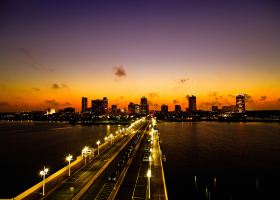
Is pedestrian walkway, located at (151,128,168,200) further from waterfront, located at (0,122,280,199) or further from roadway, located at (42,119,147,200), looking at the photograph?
roadway, located at (42,119,147,200)

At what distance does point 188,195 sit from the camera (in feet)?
133

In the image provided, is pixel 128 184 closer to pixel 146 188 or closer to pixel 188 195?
pixel 146 188

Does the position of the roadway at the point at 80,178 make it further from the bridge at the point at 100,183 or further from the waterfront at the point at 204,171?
the waterfront at the point at 204,171

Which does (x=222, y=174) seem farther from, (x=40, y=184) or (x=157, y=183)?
(x=40, y=184)

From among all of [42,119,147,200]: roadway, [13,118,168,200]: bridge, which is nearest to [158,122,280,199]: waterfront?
[13,118,168,200]: bridge

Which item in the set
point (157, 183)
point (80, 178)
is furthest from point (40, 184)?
point (157, 183)

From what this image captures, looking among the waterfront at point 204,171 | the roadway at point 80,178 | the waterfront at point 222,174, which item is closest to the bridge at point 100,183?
the roadway at point 80,178

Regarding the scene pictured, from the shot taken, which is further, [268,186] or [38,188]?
[268,186]

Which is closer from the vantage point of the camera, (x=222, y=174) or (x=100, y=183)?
(x=100, y=183)

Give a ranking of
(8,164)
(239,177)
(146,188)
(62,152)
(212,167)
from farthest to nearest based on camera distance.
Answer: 1. (62,152)
2. (8,164)
3. (212,167)
4. (239,177)
5. (146,188)

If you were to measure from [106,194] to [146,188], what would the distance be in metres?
5.19

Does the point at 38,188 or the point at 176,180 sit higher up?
the point at 38,188

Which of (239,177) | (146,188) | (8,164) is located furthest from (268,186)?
(8,164)

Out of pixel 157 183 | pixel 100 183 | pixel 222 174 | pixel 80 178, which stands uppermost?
pixel 80 178
